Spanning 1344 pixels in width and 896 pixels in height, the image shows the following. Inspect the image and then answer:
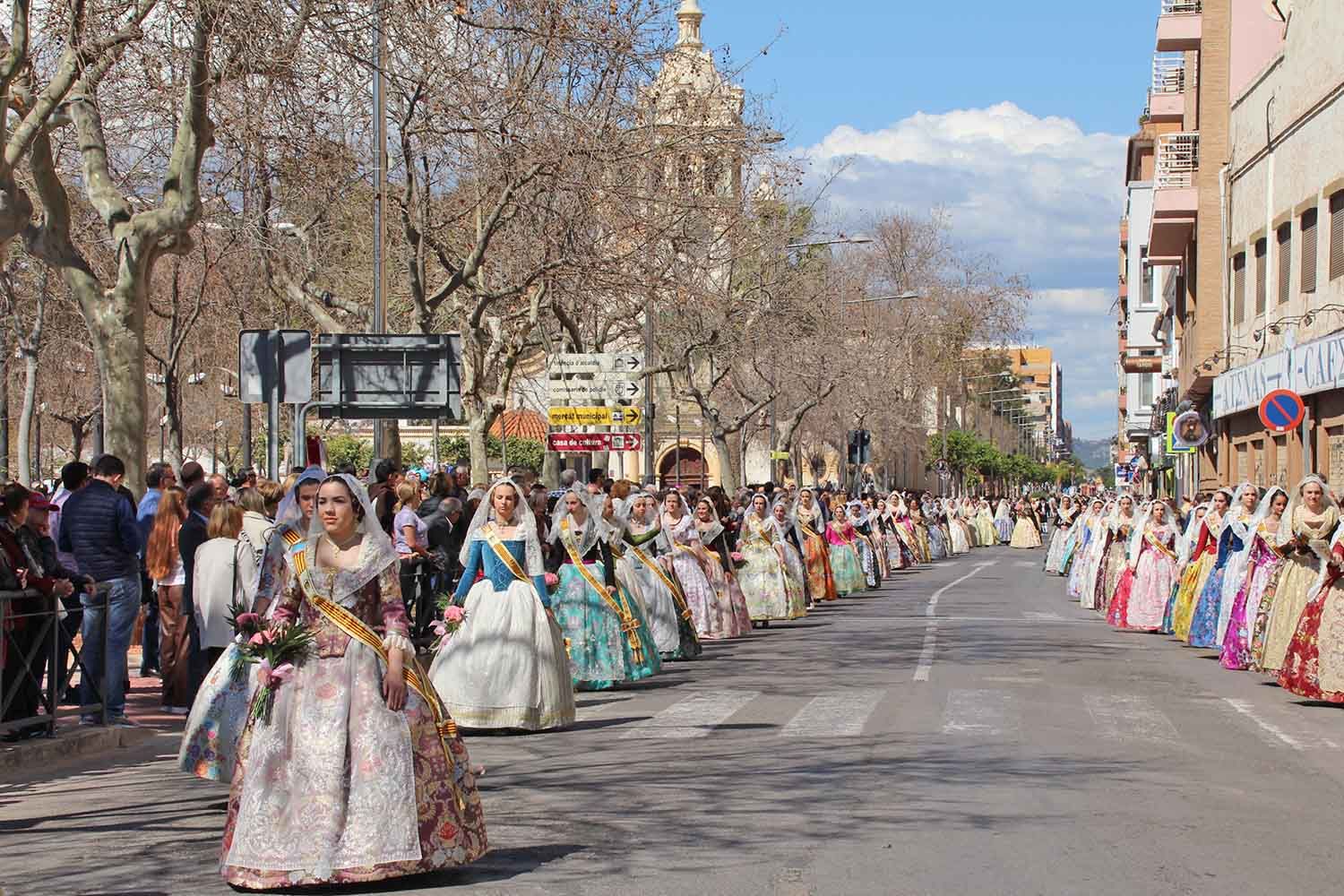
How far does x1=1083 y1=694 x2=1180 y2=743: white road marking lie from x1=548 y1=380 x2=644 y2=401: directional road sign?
48.0 feet

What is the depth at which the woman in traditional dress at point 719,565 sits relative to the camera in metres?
23.4

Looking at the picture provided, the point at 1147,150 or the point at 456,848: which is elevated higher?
the point at 1147,150

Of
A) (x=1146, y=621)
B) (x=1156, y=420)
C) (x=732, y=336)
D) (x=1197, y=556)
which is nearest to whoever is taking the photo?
(x=1197, y=556)

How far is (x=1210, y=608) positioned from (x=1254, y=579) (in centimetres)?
317

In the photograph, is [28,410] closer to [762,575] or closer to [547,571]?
[762,575]

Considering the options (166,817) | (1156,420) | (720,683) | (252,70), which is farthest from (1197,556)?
(1156,420)

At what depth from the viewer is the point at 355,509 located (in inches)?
324

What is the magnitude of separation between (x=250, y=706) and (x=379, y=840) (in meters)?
0.86

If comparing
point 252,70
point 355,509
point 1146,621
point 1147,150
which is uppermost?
point 1147,150

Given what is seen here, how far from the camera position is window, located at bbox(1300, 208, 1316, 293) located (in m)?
32.1

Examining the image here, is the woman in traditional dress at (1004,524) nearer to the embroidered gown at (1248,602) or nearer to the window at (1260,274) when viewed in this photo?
the window at (1260,274)

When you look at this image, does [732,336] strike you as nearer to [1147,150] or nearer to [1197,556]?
[1197,556]

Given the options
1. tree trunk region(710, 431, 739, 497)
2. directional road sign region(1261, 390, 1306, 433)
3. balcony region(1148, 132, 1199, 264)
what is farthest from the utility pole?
balcony region(1148, 132, 1199, 264)

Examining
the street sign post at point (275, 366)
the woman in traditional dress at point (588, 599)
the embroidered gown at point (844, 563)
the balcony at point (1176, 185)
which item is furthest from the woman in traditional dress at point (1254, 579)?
the balcony at point (1176, 185)
